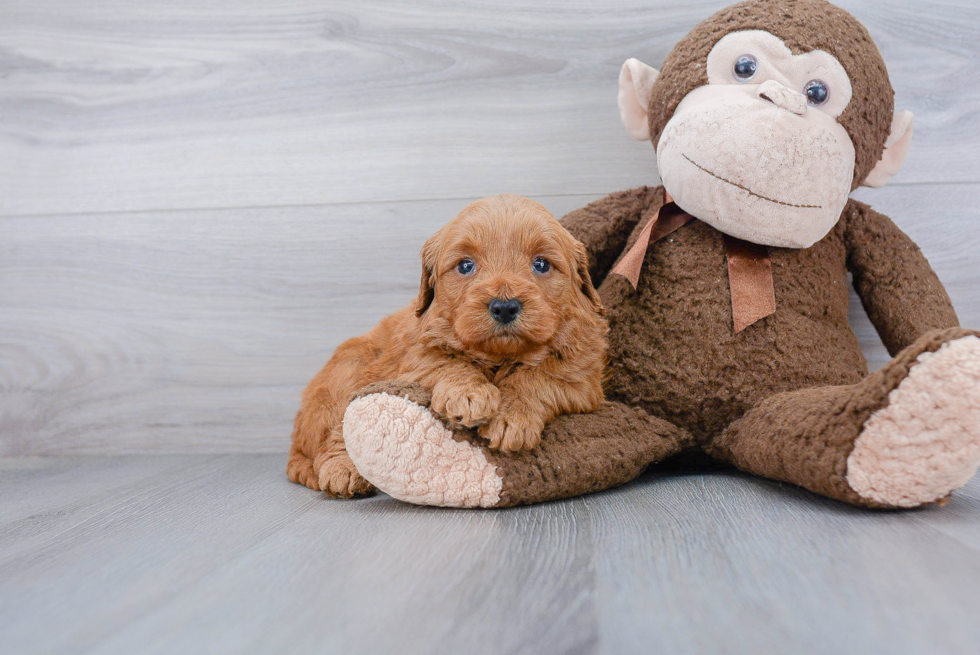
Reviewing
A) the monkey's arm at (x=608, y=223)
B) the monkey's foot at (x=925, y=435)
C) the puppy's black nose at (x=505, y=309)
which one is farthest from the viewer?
the monkey's arm at (x=608, y=223)

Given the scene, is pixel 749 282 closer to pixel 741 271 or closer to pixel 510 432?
pixel 741 271

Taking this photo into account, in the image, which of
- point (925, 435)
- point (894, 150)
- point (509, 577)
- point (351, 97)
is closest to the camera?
point (509, 577)

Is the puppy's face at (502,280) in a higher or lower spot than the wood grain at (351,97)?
lower

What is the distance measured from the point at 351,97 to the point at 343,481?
1.02 metres

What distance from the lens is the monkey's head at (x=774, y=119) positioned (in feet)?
3.70

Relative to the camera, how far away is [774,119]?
1121 mm

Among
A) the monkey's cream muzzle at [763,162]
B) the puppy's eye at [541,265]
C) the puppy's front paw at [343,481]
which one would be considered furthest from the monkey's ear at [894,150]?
the puppy's front paw at [343,481]

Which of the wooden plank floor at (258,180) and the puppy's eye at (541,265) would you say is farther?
the wooden plank floor at (258,180)

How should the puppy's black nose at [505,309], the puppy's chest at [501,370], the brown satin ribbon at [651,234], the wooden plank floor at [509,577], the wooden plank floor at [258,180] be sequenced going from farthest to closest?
the wooden plank floor at [258,180] < the brown satin ribbon at [651,234] < the puppy's chest at [501,370] < the puppy's black nose at [505,309] < the wooden plank floor at [509,577]

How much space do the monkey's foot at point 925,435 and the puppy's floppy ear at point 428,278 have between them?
0.70 meters

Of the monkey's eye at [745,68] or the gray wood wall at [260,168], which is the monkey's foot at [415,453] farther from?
the monkey's eye at [745,68]

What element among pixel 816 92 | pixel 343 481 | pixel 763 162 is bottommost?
pixel 343 481

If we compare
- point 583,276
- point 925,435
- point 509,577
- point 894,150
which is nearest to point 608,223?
point 583,276

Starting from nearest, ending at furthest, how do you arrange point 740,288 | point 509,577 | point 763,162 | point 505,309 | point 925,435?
1. point 509,577
2. point 925,435
3. point 505,309
4. point 763,162
5. point 740,288
